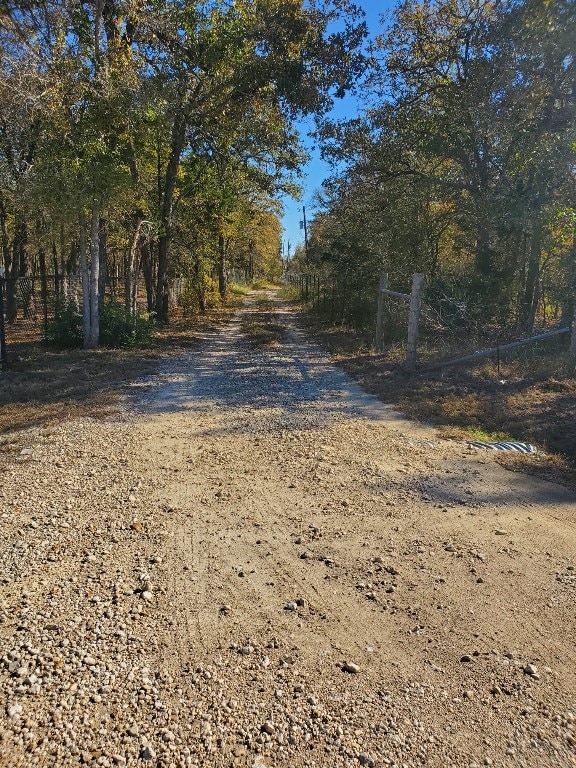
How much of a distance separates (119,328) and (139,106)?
469cm

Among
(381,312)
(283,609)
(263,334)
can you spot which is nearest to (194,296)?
(263,334)

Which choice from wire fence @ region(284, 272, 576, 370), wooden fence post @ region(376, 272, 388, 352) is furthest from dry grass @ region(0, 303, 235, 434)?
wire fence @ region(284, 272, 576, 370)

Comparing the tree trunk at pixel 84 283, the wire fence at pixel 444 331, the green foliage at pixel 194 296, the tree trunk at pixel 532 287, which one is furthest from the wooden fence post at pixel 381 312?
the green foliage at pixel 194 296

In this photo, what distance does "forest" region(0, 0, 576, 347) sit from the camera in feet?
32.2

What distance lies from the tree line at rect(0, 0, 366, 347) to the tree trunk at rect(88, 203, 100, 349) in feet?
0.08

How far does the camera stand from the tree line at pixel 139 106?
9578 mm

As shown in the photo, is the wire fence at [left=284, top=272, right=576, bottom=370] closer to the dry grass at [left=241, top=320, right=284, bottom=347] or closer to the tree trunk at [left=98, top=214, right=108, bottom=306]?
the dry grass at [left=241, top=320, right=284, bottom=347]

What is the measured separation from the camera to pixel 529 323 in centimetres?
1238

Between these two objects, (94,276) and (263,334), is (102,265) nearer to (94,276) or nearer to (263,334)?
(94,276)

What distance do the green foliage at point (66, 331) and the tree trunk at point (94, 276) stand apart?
388 mm

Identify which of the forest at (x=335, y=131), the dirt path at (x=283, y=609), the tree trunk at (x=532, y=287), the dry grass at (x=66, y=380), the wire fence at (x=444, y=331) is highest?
the forest at (x=335, y=131)

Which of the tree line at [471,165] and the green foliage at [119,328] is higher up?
the tree line at [471,165]

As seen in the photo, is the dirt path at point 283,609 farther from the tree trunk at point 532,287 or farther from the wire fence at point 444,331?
the tree trunk at point 532,287

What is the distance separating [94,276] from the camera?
1095 centimetres
